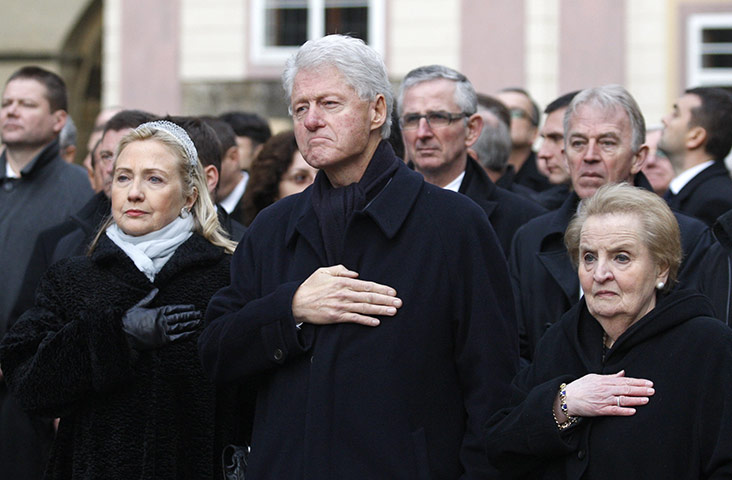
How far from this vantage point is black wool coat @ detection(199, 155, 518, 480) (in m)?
3.47

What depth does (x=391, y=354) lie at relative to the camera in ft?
11.4

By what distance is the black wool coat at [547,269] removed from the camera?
467 cm

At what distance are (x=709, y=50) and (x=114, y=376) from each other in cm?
1003

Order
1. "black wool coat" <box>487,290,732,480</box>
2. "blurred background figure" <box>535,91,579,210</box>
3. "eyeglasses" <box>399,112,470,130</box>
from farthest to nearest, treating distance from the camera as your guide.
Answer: "blurred background figure" <box>535,91,579,210</box> → "eyeglasses" <box>399,112,470,130</box> → "black wool coat" <box>487,290,732,480</box>

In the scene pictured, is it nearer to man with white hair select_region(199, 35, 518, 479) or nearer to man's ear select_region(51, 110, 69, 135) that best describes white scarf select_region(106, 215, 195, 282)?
man with white hair select_region(199, 35, 518, 479)

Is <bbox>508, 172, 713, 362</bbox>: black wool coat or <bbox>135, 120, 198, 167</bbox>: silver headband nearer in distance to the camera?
<bbox>135, 120, 198, 167</bbox>: silver headband

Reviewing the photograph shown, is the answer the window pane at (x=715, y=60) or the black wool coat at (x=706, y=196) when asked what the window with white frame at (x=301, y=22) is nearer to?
the window pane at (x=715, y=60)

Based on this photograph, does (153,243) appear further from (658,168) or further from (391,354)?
(658,168)

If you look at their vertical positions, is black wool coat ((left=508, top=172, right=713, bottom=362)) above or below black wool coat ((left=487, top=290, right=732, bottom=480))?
above

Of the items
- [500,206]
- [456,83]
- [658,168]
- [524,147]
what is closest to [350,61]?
[500,206]

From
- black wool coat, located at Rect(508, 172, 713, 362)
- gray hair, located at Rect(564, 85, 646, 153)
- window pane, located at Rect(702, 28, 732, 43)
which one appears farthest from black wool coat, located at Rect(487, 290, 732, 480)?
window pane, located at Rect(702, 28, 732, 43)

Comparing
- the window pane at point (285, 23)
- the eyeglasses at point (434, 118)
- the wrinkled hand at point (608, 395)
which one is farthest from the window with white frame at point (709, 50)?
the wrinkled hand at point (608, 395)

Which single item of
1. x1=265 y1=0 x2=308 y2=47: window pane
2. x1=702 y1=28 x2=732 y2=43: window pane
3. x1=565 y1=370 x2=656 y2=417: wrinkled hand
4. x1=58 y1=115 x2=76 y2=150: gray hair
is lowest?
x1=565 y1=370 x2=656 y2=417: wrinkled hand

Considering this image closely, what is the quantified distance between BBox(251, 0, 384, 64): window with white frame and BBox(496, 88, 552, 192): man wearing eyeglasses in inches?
193
